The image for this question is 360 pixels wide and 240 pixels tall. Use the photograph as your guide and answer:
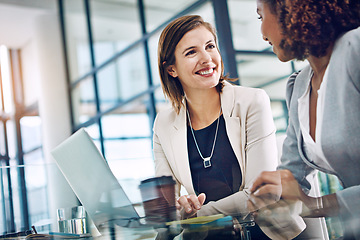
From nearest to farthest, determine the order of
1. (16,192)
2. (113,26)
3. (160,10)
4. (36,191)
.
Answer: (16,192) → (36,191) → (160,10) → (113,26)

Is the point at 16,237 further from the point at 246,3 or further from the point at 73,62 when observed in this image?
the point at 73,62

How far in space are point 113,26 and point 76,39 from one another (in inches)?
40.4

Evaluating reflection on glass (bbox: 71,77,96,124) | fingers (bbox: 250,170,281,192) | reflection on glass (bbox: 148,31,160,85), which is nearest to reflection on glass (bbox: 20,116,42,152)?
reflection on glass (bbox: 71,77,96,124)

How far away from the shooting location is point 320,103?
119 cm

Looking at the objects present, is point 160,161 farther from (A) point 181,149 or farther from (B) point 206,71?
(B) point 206,71

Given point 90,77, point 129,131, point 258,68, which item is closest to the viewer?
point 258,68

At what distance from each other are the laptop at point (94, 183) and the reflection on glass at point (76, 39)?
14.8ft

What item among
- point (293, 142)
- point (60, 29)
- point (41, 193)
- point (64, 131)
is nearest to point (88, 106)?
point (64, 131)

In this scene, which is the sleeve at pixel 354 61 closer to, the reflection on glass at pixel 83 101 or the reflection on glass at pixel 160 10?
the reflection on glass at pixel 160 10

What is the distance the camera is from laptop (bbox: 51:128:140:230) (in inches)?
49.2

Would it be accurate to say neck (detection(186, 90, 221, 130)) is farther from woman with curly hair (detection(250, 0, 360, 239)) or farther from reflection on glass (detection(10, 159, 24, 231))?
reflection on glass (detection(10, 159, 24, 231))

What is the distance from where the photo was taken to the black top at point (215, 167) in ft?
5.63

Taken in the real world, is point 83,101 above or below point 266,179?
above

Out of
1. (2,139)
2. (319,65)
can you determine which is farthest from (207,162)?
(2,139)
